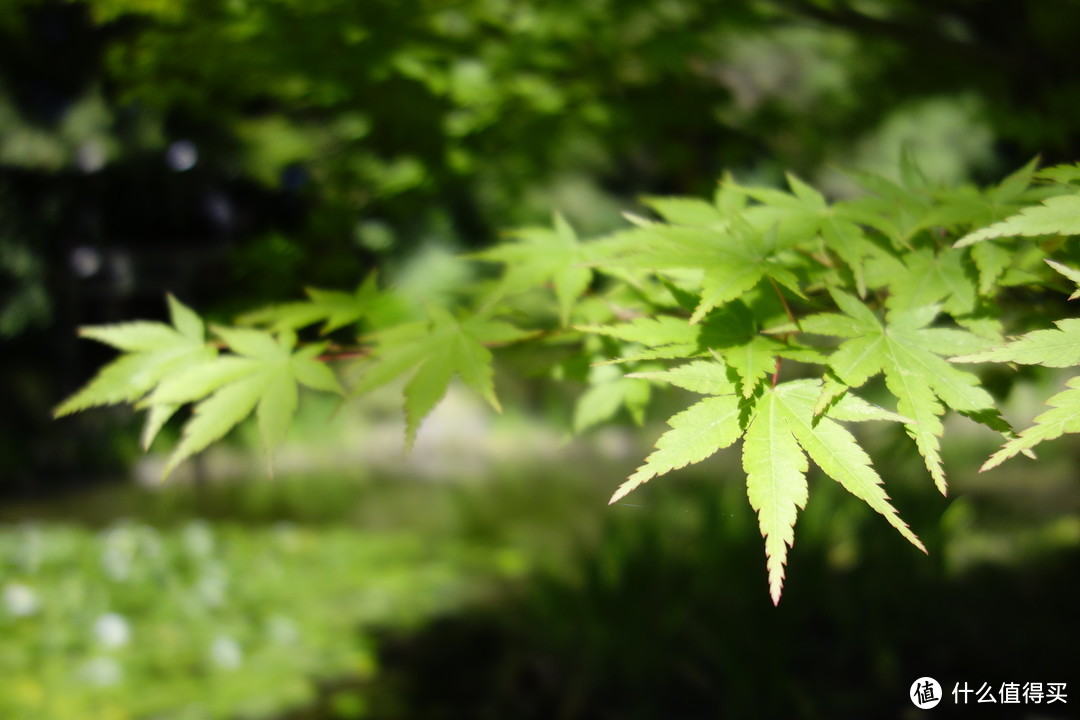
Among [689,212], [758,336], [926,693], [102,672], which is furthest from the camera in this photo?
[102,672]

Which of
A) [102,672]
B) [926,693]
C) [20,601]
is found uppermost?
[926,693]

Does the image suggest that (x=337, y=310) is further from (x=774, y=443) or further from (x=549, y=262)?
(x=774, y=443)

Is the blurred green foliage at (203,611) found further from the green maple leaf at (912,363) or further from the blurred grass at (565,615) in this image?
the green maple leaf at (912,363)

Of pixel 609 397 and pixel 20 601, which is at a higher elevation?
pixel 609 397

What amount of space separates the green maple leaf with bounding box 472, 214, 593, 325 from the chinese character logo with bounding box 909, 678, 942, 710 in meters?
1.57

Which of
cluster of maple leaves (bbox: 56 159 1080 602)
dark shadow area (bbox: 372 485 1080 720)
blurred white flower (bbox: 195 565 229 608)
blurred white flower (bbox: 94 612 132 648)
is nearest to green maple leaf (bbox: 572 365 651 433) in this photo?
cluster of maple leaves (bbox: 56 159 1080 602)

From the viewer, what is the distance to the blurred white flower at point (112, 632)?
3.02m

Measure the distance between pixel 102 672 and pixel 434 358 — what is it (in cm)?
265

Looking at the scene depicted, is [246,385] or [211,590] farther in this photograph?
[211,590]

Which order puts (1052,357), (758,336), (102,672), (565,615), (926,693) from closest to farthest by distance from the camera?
(1052,357) < (758,336) < (926,693) < (565,615) < (102,672)

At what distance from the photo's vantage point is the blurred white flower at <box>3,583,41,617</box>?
3266 millimetres

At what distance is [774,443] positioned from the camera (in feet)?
2.26

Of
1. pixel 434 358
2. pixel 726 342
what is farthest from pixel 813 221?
pixel 434 358

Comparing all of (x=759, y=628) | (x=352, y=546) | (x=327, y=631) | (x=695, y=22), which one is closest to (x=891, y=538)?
(x=759, y=628)
